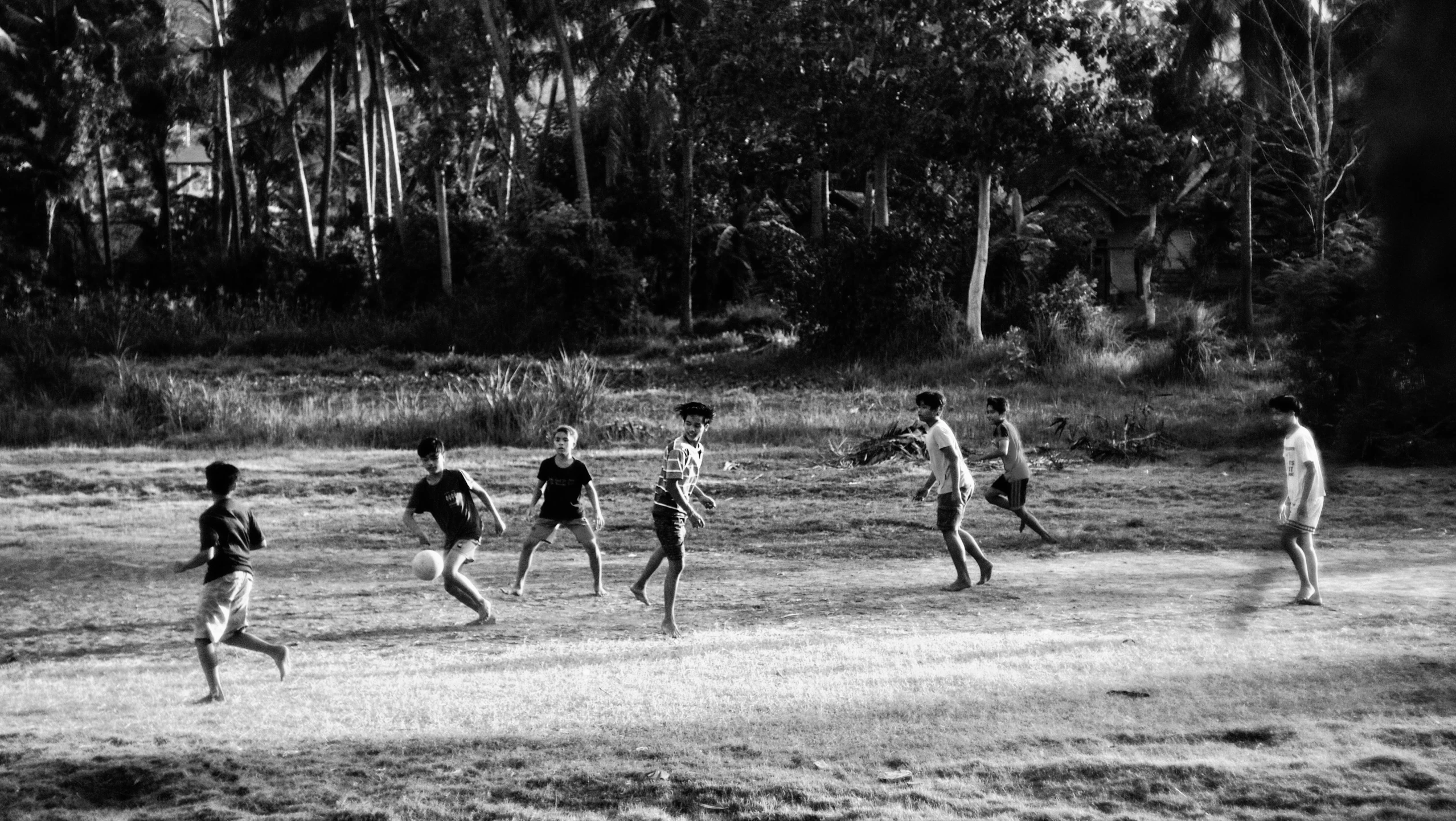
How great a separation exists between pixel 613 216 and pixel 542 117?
45.3 ft

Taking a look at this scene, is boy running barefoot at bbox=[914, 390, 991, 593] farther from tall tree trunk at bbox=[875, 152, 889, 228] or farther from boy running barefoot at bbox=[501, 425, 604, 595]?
tall tree trunk at bbox=[875, 152, 889, 228]

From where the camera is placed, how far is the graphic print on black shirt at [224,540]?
8.34m

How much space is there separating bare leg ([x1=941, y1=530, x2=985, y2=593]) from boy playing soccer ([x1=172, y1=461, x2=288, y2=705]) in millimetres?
5404

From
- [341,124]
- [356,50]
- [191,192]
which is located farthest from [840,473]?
[191,192]

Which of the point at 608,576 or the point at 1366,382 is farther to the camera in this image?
the point at 608,576

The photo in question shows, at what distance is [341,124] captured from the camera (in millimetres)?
60750

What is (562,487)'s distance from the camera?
11.4 m

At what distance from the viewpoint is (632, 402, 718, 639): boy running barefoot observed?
9.93 m

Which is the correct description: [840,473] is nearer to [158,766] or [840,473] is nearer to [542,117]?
[158,766]

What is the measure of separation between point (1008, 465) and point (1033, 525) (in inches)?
37.7

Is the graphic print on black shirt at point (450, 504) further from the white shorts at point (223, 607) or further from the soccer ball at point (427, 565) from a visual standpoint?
the white shorts at point (223, 607)

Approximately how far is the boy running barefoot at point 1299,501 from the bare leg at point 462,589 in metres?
5.87

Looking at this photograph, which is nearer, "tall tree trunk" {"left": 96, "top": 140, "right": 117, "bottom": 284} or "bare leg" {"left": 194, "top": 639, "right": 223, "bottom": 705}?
"bare leg" {"left": 194, "top": 639, "right": 223, "bottom": 705}

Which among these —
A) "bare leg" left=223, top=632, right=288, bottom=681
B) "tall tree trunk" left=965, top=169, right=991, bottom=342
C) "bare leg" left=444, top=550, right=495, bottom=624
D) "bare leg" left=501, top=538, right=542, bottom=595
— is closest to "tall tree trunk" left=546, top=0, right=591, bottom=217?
"tall tree trunk" left=965, top=169, right=991, bottom=342
